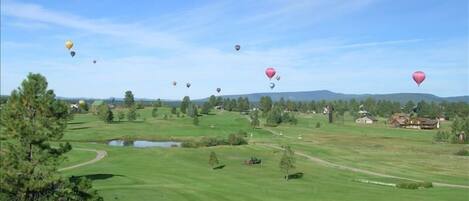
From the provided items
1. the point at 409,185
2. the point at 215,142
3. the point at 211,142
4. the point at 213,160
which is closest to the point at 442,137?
the point at 215,142

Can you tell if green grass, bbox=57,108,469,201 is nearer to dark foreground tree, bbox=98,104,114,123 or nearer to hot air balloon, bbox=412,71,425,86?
hot air balloon, bbox=412,71,425,86

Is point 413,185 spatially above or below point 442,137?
below

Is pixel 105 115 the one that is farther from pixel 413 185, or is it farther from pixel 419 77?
pixel 413 185

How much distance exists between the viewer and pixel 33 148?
30828mm

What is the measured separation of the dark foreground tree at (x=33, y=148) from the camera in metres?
29.5

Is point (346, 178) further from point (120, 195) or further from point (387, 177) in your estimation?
point (120, 195)

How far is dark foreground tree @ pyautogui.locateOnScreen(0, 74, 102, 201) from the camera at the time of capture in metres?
29.5

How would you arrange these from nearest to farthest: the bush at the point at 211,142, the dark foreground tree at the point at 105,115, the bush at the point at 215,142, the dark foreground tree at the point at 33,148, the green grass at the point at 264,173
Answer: the dark foreground tree at the point at 33,148
the green grass at the point at 264,173
the bush at the point at 215,142
the bush at the point at 211,142
the dark foreground tree at the point at 105,115

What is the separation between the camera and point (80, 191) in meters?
30.5

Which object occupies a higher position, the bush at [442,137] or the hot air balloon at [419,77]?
the hot air balloon at [419,77]

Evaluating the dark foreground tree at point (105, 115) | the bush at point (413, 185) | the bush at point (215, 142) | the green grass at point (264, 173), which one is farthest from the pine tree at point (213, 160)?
the dark foreground tree at point (105, 115)

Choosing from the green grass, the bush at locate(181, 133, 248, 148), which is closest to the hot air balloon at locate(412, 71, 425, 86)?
the green grass

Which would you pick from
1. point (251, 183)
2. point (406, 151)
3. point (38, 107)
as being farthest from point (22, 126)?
point (406, 151)

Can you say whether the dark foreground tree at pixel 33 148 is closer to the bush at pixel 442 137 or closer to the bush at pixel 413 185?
the bush at pixel 413 185
